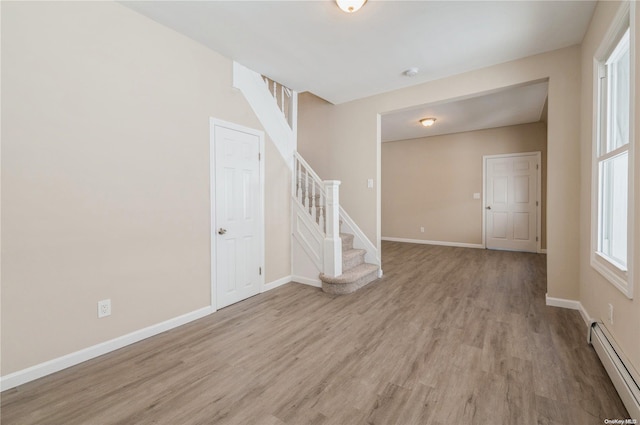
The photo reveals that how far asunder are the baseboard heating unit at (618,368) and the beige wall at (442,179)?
4556 millimetres

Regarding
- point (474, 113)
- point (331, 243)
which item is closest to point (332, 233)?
point (331, 243)

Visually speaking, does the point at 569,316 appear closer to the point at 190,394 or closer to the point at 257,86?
the point at 190,394

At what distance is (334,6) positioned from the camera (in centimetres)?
228

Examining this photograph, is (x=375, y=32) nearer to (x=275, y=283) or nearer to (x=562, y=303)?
(x=275, y=283)

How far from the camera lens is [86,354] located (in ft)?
6.81

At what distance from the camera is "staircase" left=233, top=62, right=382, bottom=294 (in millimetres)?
3508

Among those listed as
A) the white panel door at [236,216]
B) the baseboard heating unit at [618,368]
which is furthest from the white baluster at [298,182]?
the baseboard heating unit at [618,368]

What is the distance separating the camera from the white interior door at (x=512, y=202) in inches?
232

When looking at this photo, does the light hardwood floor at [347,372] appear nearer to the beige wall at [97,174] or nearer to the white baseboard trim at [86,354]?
the white baseboard trim at [86,354]

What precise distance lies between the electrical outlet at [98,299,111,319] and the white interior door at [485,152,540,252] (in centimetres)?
693

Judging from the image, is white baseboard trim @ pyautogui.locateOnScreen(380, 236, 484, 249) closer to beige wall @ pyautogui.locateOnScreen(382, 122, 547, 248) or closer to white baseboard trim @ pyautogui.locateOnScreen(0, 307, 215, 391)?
beige wall @ pyautogui.locateOnScreen(382, 122, 547, 248)

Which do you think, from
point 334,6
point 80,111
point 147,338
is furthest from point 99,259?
point 334,6

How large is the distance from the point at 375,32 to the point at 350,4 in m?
0.59

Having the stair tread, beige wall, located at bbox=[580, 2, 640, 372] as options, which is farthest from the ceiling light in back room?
the stair tread
